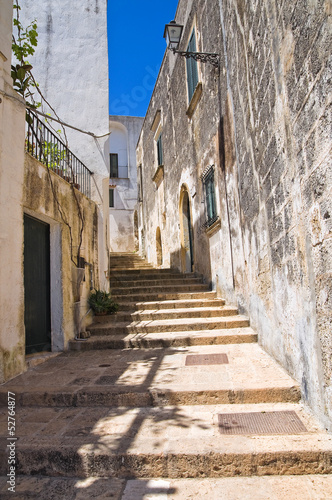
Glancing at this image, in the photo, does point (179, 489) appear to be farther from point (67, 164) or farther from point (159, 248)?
point (159, 248)

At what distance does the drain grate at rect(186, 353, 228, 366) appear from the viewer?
404 centimetres

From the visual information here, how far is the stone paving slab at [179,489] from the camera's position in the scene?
2004 millimetres

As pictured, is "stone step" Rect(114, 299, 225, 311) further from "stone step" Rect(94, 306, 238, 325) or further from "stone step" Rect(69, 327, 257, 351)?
"stone step" Rect(69, 327, 257, 351)

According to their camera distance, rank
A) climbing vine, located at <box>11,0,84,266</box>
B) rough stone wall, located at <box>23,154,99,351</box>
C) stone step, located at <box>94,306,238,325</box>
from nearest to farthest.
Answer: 1. rough stone wall, located at <box>23,154,99,351</box>
2. climbing vine, located at <box>11,0,84,266</box>
3. stone step, located at <box>94,306,238,325</box>

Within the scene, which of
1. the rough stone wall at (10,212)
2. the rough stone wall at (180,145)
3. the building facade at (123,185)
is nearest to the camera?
the rough stone wall at (10,212)

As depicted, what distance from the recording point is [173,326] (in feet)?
18.2

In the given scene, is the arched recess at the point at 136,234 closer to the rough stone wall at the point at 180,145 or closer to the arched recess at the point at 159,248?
the rough stone wall at the point at 180,145

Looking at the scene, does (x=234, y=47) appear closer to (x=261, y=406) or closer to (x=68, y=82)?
(x=68, y=82)

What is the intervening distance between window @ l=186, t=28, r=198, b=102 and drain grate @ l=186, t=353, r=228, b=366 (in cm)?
646

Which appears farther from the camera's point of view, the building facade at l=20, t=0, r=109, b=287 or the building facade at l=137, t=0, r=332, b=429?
the building facade at l=20, t=0, r=109, b=287

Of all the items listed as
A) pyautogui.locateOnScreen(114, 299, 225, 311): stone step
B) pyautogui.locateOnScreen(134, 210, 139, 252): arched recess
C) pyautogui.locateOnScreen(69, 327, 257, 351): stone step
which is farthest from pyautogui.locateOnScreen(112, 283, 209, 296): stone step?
pyautogui.locateOnScreen(134, 210, 139, 252): arched recess

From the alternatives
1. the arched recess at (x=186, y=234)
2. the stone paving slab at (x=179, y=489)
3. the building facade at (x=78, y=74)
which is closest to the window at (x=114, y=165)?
the arched recess at (x=186, y=234)

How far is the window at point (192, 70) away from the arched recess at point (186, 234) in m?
2.44

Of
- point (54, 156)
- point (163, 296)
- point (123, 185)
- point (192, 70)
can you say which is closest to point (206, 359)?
point (163, 296)
